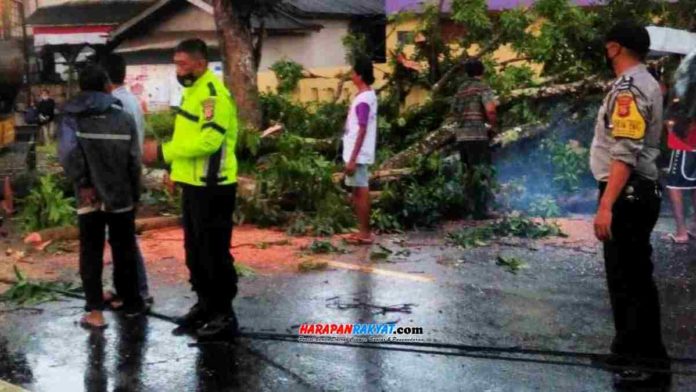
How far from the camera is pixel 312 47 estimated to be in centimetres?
2505

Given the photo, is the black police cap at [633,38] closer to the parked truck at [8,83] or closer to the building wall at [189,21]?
the parked truck at [8,83]

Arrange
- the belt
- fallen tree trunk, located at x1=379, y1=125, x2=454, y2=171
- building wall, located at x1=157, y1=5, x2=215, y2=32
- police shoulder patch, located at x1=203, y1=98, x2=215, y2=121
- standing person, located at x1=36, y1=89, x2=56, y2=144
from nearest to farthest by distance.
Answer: the belt < police shoulder patch, located at x1=203, y1=98, x2=215, y2=121 < fallen tree trunk, located at x1=379, y1=125, x2=454, y2=171 < standing person, located at x1=36, y1=89, x2=56, y2=144 < building wall, located at x1=157, y1=5, x2=215, y2=32

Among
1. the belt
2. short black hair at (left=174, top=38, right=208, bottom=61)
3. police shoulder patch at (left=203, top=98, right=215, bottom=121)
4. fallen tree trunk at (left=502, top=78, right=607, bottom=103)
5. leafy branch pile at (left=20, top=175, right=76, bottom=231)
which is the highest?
short black hair at (left=174, top=38, right=208, bottom=61)

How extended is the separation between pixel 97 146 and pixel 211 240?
1065mm

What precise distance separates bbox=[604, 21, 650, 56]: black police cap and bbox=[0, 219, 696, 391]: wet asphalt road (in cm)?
172

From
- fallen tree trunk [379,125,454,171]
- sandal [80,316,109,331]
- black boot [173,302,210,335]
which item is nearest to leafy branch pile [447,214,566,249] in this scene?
fallen tree trunk [379,125,454,171]

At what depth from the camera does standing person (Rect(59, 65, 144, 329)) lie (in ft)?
19.7

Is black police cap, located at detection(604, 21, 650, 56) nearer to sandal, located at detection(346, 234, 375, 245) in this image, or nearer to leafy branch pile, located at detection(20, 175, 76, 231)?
sandal, located at detection(346, 234, 375, 245)

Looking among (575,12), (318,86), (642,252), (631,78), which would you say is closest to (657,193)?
(642,252)

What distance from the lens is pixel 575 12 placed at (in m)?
13.4

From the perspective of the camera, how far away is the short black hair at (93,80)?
6.14 meters

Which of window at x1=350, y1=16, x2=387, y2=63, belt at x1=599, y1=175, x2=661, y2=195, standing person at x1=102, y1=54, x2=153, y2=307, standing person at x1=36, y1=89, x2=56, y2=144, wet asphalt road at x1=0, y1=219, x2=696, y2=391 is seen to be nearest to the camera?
belt at x1=599, y1=175, x2=661, y2=195

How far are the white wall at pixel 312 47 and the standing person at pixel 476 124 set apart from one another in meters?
13.6

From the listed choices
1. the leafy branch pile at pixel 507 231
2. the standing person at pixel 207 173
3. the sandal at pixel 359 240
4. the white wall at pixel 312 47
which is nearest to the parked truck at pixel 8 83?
the sandal at pixel 359 240
